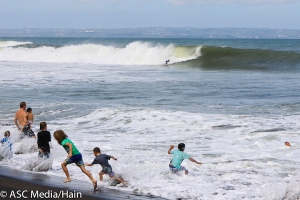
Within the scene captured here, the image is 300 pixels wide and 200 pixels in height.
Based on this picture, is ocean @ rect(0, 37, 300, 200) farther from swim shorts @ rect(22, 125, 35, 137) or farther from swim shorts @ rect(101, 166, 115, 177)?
swim shorts @ rect(22, 125, 35, 137)

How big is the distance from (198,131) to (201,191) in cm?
584

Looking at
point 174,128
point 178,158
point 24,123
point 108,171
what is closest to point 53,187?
point 108,171

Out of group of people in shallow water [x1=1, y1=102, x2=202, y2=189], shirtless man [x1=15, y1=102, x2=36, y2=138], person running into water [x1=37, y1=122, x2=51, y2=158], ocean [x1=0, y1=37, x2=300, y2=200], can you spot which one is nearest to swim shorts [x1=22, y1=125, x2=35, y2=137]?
shirtless man [x1=15, y1=102, x2=36, y2=138]

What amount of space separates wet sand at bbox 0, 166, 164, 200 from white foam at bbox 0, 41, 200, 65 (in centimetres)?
4052

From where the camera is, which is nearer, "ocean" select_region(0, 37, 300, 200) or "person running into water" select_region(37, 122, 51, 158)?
"ocean" select_region(0, 37, 300, 200)

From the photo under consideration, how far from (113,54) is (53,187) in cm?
4667

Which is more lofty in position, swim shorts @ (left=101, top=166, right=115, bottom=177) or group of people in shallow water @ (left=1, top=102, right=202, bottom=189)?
group of people in shallow water @ (left=1, top=102, right=202, bottom=189)

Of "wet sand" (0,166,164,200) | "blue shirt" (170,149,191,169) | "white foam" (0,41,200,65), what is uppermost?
"white foam" (0,41,200,65)

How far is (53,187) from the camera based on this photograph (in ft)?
28.0

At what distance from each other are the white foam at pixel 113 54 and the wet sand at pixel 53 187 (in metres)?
40.5

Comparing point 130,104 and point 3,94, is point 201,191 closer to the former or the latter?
point 130,104

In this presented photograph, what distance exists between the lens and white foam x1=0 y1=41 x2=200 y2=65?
51.4 metres

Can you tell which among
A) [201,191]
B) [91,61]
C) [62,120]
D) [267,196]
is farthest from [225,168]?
[91,61]

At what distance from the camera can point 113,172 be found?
9266mm
